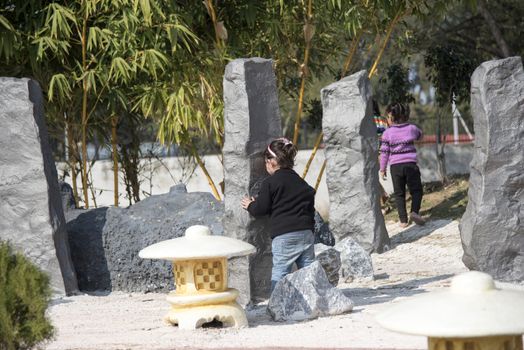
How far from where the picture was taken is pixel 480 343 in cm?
371

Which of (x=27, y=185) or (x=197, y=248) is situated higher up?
(x=27, y=185)

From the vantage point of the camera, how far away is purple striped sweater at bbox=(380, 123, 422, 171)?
1162 cm

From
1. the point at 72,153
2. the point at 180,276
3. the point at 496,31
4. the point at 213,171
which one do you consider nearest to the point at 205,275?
the point at 180,276

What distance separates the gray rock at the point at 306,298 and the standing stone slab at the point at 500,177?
190 cm

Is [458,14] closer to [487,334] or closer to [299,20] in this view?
[299,20]

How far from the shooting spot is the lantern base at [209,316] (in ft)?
22.0

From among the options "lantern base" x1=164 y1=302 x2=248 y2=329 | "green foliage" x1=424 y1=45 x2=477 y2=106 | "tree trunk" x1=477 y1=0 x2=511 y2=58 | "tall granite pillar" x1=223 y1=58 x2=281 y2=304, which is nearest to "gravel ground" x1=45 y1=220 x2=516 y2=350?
"lantern base" x1=164 y1=302 x2=248 y2=329

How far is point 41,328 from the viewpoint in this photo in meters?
5.11

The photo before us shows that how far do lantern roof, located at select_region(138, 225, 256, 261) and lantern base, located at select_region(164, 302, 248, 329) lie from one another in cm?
38

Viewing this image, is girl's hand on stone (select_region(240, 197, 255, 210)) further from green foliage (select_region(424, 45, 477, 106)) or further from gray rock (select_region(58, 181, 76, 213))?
green foliage (select_region(424, 45, 477, 106))

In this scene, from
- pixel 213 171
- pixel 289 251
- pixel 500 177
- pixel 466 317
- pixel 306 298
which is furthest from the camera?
pixel 213 171

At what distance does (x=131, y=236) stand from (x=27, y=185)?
1029 mm

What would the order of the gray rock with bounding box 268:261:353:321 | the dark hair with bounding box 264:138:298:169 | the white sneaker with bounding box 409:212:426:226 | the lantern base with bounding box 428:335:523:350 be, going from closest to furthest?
the lantern base with bounding box 428:335:523:350 < the gray rock with bounding box 268:261:353:321 < the dark hair with bounding box 264:138:298:169 < the white sneaker with bounding box 409:212:426:226

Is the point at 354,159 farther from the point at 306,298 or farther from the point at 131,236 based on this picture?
the point at 306,298
